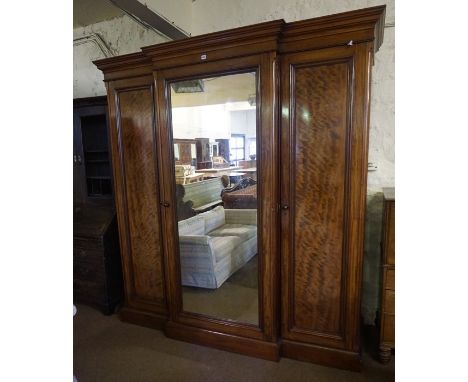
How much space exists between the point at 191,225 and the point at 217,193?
306 millimetres

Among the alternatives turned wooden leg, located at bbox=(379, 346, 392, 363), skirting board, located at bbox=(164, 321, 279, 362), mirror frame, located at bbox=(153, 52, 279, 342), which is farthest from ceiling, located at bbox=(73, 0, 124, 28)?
turned wooden leg, located at bbox=(379, 346, 392, 363)

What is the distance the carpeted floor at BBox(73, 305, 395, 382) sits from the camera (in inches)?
71.5

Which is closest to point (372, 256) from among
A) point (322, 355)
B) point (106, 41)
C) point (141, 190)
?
point (322, 355)

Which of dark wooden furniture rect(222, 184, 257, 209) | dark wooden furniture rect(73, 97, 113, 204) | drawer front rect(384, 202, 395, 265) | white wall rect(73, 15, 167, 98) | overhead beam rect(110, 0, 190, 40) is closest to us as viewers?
drawer front rect(384, 202, 395, 265)

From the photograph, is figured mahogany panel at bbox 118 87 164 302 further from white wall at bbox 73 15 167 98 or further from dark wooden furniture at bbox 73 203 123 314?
white wall at bbox 73 15 167 98

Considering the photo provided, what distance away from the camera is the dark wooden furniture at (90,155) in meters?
2.84

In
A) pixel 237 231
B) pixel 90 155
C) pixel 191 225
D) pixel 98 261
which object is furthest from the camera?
pixel 90 155

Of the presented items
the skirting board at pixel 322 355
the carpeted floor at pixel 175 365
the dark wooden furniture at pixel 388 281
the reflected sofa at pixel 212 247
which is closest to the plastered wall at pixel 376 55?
the dark wooden furniture at pixel 388 281

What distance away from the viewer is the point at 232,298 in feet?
6.70

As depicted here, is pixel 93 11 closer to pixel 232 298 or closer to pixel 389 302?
pixel 232 298

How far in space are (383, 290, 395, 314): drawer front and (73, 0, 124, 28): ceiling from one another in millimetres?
3055

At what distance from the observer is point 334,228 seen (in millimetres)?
1735
